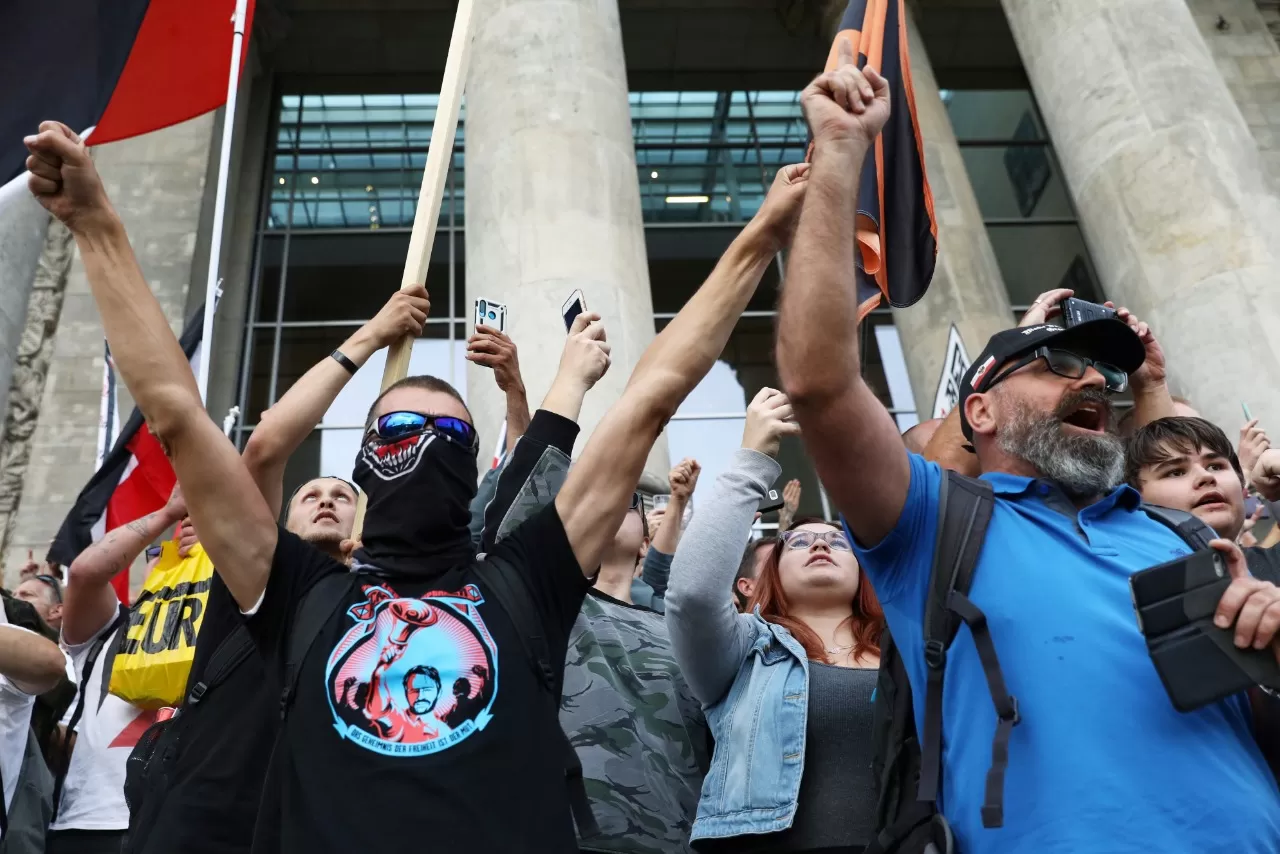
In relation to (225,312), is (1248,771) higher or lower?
lower

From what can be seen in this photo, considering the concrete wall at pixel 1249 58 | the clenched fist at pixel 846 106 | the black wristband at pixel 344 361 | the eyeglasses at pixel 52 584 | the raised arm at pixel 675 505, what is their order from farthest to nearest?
the concrete wall at pixel 1249 58, the eyeglasses at pixel 52 584, the raised arm at pixel 675 505, the black wristband at pixel 344 361, the clenched fist at pixel 846 106

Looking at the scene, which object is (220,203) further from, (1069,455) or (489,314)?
(1069,455)

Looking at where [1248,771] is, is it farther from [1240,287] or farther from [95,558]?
[1240,287]

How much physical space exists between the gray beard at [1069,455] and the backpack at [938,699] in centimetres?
19

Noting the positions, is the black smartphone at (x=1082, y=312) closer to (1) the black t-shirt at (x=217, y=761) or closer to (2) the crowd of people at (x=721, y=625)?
(2) the crowd of people at (x=721, y=625)

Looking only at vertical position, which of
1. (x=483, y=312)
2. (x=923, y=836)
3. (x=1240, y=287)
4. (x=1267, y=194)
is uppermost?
(x=1267, y=194)

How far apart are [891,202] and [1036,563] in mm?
2403

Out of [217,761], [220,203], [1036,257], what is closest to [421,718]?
[217,761]

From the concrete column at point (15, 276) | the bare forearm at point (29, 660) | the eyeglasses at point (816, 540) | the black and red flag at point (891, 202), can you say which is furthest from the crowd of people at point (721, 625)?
the concrete column at point (15, 276)

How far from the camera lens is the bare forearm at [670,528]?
487 centimetres

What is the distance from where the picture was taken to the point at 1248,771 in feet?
7.41

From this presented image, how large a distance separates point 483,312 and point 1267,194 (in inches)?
309

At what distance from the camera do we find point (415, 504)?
273cm

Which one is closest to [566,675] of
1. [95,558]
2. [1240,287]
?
[95,558]
